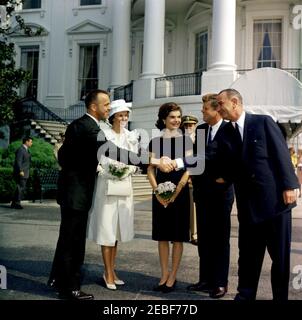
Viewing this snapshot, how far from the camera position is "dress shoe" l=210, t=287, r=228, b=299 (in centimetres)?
393

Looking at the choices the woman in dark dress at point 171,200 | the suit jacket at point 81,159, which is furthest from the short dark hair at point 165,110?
the suit jacket at point 81,159

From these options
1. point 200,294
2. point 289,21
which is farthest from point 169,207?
point 289,21

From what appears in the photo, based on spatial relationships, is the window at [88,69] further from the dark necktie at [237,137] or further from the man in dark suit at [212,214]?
the dark necktie at [237,137]

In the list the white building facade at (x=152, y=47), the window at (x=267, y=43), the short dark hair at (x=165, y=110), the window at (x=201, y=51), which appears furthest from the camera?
the window at (x=201, y=51)

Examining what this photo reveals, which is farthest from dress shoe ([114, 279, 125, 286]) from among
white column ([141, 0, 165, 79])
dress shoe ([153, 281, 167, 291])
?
Answer: white column ([141, 0, 165, 79])

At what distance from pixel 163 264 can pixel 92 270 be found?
1017mm

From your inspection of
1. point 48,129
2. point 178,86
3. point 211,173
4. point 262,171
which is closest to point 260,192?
point 262,171

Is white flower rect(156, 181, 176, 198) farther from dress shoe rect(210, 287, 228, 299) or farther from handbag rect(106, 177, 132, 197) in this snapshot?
dress shoe rect(210, 287, 228, 299)

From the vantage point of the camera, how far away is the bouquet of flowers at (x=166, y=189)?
13.5 feet

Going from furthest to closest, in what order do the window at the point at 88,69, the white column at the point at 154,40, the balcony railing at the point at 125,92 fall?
the window at the point at 88,69 → the balcony railing at the point at 125,92 → the white column at the point at 154,40

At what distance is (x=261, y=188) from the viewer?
345 cm

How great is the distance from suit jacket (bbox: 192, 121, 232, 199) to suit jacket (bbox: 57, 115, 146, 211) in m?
0.72

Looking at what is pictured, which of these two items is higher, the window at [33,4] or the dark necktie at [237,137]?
the window at [33,4]

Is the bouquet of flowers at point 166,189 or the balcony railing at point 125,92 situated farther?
the balcony railing at point 125,92
